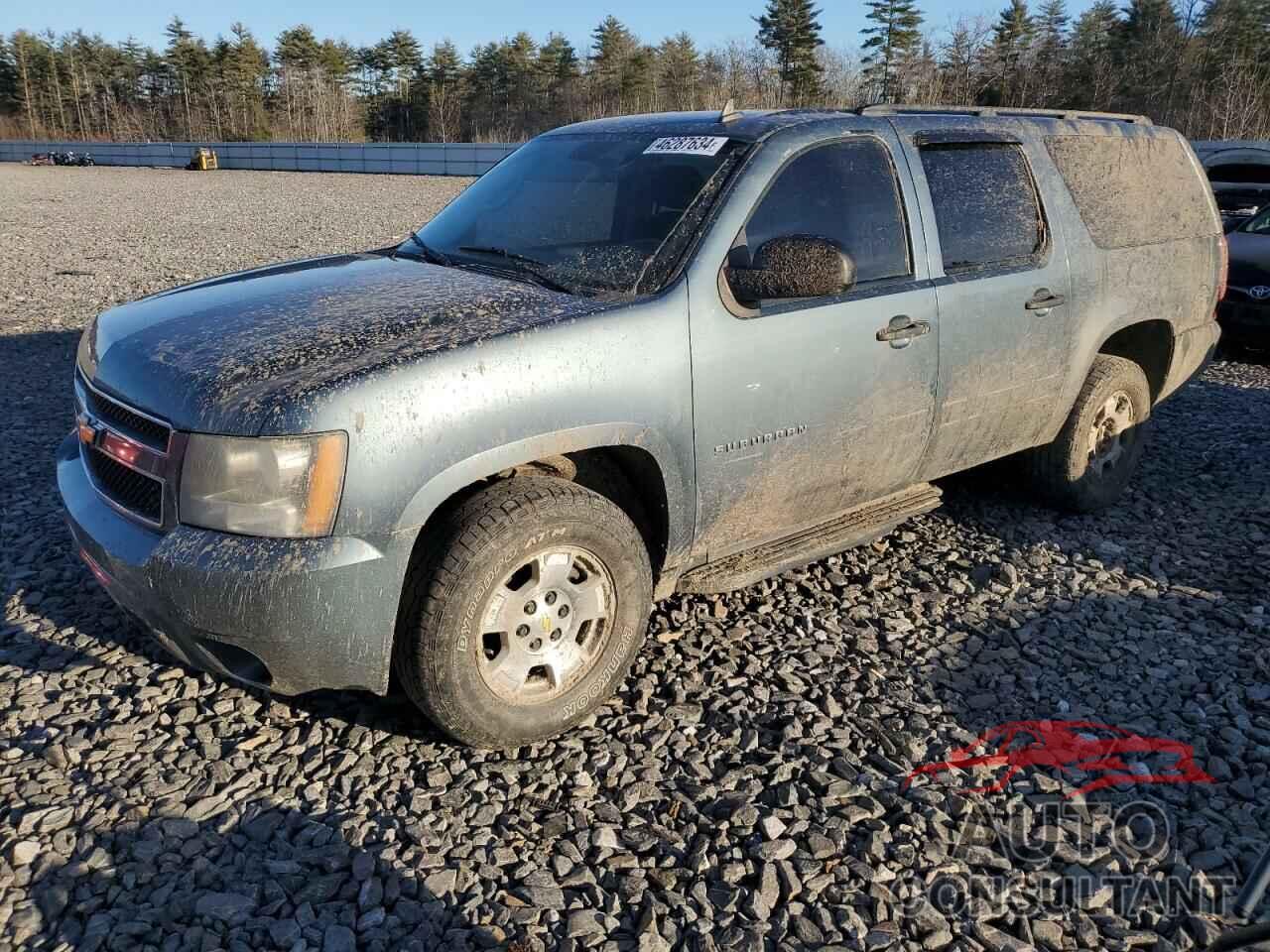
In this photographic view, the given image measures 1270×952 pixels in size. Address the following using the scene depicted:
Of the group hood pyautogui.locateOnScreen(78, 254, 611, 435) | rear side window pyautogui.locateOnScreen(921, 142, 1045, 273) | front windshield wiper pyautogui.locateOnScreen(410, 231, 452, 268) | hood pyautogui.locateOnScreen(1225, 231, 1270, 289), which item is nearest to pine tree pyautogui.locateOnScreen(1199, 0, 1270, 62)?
hood pyautogui.locateOnScreen(1225, 231, 1270, 289)

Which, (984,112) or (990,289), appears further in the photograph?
(984,112)

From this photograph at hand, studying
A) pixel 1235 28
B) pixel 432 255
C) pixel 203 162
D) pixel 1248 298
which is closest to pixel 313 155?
pixel 203 162

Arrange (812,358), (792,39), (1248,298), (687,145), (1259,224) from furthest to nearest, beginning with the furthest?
(792,39), (1259,224), (1248,298), (687,145), (812,358)

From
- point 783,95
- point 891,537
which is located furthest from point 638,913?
point 783,95

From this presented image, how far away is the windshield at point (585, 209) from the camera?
3.35m

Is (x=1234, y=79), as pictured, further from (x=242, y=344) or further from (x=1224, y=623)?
(x=242, y=344)

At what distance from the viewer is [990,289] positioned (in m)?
4.00

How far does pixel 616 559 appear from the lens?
307 centimetres

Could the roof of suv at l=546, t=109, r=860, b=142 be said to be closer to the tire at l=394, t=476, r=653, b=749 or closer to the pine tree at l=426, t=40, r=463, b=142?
the tire at l=394, t=476, r=653, b=749

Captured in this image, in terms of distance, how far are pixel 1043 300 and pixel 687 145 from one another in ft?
5.94

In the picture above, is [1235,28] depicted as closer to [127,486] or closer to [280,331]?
[280,331]

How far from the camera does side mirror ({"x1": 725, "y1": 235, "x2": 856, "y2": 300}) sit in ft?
10.7

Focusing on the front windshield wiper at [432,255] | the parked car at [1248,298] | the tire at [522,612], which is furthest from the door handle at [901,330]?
the parked car at [1248,298]

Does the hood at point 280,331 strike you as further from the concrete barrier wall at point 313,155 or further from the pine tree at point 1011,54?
the pine tree at point 1011,54
